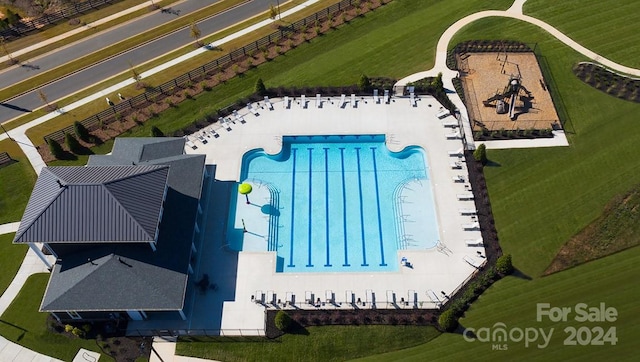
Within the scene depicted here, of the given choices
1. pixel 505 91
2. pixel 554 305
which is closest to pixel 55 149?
pixel 505 91

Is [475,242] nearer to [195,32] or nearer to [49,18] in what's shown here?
[195,32]

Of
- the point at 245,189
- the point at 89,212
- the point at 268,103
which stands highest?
the point at 268,103

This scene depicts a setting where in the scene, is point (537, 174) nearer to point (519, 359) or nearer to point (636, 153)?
point (636, 153)

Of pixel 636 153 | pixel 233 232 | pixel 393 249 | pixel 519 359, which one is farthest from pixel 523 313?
pixel 233 232

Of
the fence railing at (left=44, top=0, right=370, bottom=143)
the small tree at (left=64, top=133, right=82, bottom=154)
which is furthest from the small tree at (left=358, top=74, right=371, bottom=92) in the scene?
the small tree at (left=64, top=133, right=82, bottom=154)

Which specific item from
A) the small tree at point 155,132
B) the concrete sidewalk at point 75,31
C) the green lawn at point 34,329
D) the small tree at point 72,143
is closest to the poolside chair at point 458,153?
the small tree at point 155,132

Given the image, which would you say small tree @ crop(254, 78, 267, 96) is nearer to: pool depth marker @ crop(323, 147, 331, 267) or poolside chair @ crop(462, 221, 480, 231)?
pool depth marker @ crop(323, 147, 331, 267)
